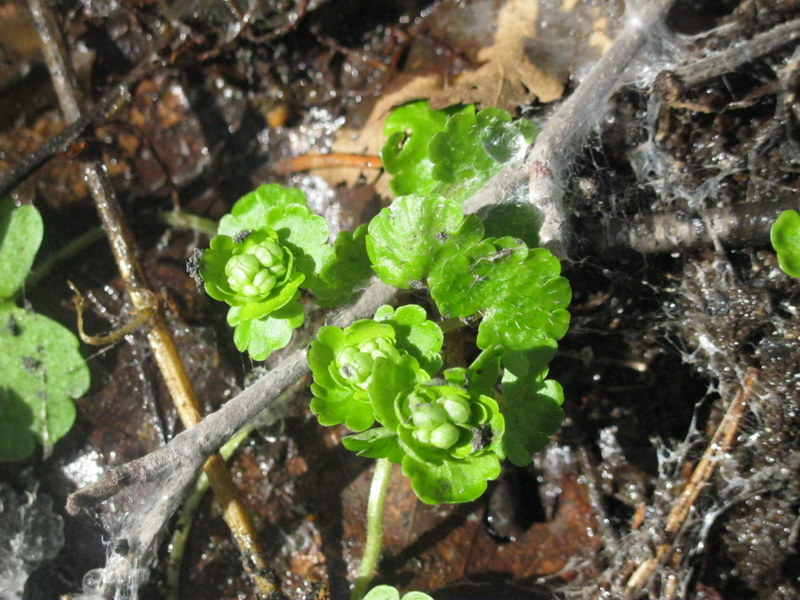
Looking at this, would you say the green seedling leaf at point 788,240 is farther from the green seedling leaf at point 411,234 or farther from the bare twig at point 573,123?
the green seedling leaf at point 411,234

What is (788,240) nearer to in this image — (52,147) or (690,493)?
(690,493)

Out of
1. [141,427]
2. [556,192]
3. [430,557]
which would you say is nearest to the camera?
[556,192]

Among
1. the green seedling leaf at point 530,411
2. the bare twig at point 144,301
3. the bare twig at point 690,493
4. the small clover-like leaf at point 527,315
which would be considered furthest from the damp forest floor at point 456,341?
the green seedling leaf at point 530,411

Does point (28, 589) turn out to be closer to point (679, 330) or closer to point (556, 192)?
point (556, 192)

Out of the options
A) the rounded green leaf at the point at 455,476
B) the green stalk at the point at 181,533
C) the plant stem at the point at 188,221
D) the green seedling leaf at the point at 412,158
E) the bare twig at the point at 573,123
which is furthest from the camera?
the plant stem at the point at 188,221

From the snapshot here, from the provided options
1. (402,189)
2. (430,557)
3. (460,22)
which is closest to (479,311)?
(402,189)

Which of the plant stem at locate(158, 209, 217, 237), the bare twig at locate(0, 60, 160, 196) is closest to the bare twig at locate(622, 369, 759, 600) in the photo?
the plant stem at locate(158, 209, 217, 237)

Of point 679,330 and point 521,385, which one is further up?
point 521,385
